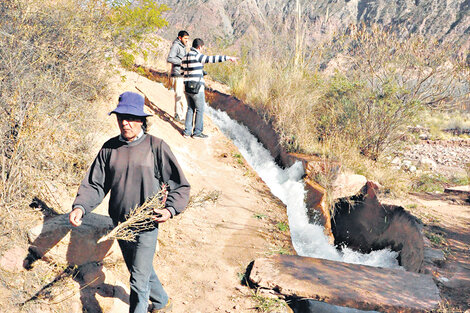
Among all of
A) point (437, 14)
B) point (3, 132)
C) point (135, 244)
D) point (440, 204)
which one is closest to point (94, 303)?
point (135, 244)

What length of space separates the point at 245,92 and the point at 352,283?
6.99 meters

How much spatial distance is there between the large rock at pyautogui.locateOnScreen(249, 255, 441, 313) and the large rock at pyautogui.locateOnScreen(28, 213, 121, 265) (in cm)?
154

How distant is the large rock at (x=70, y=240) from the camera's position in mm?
2738

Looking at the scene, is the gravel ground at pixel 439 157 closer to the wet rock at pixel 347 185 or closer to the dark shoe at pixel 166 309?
the wet rock at pixel 347 185

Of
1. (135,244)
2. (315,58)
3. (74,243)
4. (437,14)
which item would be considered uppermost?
(437,14)

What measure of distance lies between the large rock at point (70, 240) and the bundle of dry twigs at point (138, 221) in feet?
2.59

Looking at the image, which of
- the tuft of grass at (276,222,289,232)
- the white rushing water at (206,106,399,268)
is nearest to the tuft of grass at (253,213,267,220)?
the tuft of grass at (276,222,289,232)

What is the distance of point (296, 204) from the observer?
5.99m

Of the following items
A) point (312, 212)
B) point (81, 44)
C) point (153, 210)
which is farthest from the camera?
point (312, 212)

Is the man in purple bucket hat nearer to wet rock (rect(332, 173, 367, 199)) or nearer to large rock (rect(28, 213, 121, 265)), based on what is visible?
large rock (rect(28, 213, 121, 265))

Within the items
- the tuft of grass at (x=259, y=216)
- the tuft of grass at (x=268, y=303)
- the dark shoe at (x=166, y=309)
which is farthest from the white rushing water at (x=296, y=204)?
the dark shoe at (x=166, y=309)

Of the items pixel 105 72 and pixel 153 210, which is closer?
pixel 153 210

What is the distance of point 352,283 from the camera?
3.43m

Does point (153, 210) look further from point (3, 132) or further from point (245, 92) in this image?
point (245, 92)
